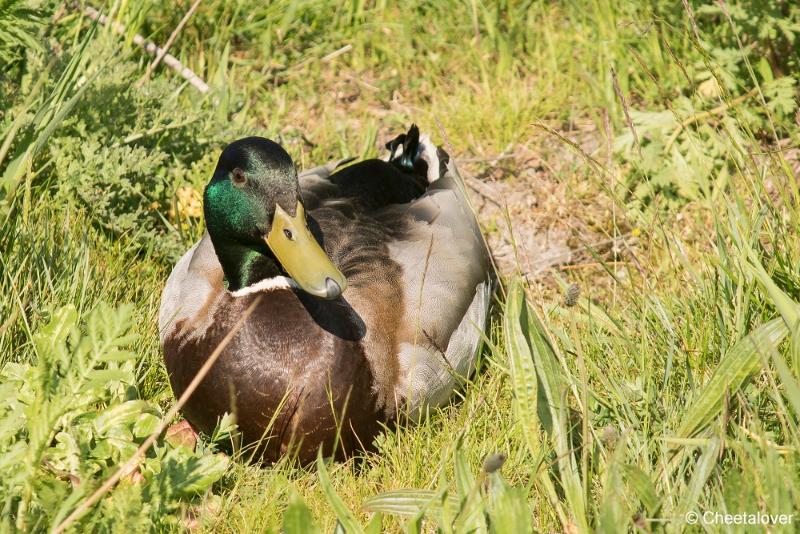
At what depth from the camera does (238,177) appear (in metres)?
3.20

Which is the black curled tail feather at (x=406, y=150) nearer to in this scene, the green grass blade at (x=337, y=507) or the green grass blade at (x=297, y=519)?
the green grass blade at (x=337, y=507)

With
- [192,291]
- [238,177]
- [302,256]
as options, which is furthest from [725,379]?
[192,291]

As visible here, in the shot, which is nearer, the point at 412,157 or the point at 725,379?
the point at 725,379

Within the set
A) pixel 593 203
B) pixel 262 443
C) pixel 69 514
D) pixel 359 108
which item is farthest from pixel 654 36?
pixel 69 514

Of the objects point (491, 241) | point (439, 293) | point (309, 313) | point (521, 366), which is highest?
point (521, 366)

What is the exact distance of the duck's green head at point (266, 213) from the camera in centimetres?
302

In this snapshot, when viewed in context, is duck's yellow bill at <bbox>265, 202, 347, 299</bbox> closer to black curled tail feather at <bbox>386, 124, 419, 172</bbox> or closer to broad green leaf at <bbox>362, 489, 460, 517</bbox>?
broad green leaf at <bbox>362, 489, 460, 517</bbox>

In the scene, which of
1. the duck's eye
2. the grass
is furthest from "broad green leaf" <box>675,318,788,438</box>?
the duck's eye

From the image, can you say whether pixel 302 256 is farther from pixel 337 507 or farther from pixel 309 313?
pixel 337 507

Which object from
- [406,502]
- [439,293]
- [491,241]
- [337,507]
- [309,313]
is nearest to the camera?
[337,507]

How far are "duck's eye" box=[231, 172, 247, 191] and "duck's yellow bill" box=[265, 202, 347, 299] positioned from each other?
149mm

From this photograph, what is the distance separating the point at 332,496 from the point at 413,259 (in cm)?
144

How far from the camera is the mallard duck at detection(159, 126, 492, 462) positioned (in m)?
3.15

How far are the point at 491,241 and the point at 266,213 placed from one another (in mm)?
1805
